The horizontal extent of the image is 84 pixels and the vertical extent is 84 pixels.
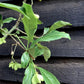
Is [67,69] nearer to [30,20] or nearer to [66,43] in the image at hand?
[66,43]

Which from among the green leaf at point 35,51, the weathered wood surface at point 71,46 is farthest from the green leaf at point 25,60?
the weathered wood surface at point 71,46

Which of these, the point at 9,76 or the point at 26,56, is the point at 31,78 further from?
the point at 9,76

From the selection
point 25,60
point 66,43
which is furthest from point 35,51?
point 66,43

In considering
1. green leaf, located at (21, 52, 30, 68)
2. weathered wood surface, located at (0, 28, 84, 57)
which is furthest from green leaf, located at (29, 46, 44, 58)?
weathered wood surface, located at (0, 28, 84, 57)

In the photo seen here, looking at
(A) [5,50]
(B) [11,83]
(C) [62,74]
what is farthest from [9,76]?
(C) [62,74]

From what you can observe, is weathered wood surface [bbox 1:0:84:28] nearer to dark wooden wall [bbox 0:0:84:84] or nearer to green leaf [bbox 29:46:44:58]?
dark wooden wall [bbox 0:0:84:84]

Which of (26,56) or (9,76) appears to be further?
(9,76)

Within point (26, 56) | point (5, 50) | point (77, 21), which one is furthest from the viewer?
point (5, 50)

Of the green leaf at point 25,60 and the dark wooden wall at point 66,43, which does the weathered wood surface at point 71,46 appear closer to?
the dark wooden wall at point 66,43
